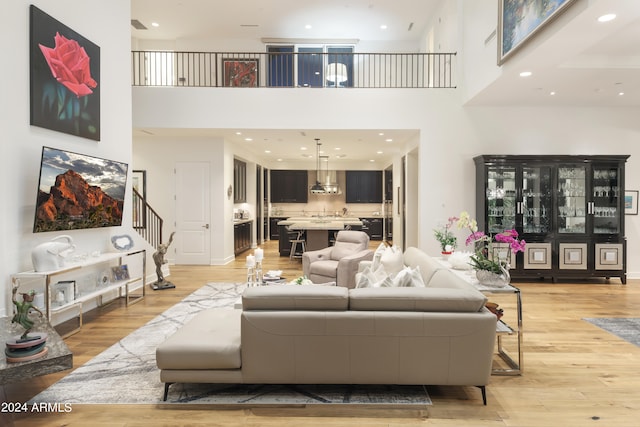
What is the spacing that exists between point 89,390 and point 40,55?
11.0 feet

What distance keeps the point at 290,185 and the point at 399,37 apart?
6125 mm

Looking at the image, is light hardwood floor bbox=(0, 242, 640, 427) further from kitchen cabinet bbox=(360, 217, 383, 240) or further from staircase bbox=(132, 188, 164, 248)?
kitchen cabinet bbox=(360, 217, 383, 240)

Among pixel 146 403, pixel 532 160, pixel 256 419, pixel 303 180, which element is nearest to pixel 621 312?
pixel 532 160

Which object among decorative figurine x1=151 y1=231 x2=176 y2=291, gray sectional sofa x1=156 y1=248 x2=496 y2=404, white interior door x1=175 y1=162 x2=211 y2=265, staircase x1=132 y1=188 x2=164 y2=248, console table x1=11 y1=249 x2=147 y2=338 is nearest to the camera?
gray sectional sofa x1=156 y1=248 x2=496 y2=404

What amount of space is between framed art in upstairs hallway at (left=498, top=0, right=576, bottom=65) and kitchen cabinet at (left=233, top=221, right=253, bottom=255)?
672cm

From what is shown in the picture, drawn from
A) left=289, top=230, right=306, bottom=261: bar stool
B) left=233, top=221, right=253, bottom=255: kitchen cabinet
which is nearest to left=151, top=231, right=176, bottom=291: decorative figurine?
left=233, top=221, right=253, bottom=255: kitchen cabinet

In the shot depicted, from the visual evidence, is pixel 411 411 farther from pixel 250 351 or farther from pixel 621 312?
pixel 621 312

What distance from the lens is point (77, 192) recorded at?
433 cm

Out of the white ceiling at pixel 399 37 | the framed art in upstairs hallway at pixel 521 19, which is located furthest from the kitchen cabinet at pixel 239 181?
the framed art in upstairs hallway at pixel 521 19

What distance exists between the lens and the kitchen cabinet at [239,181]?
9719 mm

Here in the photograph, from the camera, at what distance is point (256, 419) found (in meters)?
2.46

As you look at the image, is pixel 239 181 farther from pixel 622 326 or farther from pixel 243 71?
pixel 622 326

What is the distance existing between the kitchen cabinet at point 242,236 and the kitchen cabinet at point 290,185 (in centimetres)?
275

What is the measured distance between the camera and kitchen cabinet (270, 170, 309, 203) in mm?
13633
